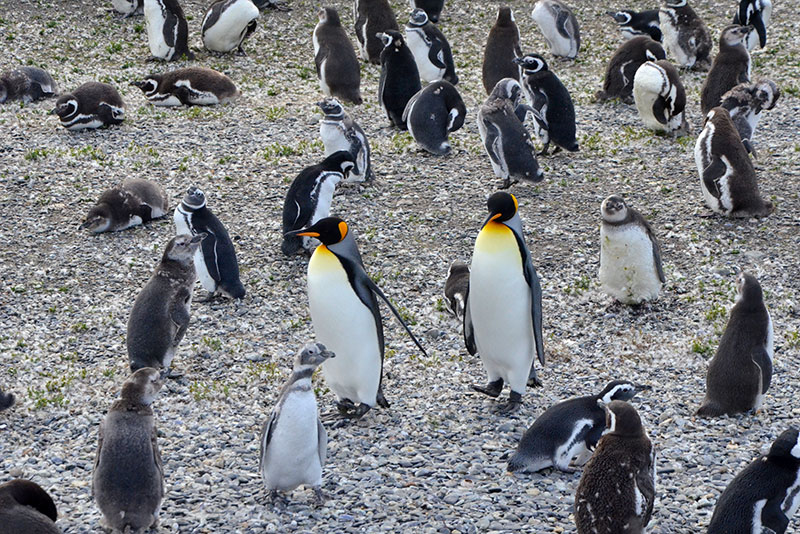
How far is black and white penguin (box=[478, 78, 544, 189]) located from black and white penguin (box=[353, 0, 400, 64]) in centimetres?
425

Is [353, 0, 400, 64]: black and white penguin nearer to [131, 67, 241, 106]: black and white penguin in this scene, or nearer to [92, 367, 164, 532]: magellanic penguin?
[131, 67, 241, 106]: black and white penguin

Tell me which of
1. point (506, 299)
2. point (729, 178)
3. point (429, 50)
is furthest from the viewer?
point (429, 50)

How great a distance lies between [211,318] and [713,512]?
13.8 ft

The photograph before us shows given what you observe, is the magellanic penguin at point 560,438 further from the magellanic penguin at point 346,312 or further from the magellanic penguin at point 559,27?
the magellanic penguin at point 559,27

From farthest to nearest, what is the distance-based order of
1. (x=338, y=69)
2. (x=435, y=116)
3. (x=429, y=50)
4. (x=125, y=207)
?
(x=429, y=50), (x=338, y=69), (x=435, y=116), (x=125, y=207)

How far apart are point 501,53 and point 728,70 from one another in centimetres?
269

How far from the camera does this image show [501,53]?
1295 cm

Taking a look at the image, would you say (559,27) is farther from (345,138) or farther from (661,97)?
(345,138)

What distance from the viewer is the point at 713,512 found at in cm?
529

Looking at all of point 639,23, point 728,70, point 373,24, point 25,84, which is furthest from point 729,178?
point 25,84

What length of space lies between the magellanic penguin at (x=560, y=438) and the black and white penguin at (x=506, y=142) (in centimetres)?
457

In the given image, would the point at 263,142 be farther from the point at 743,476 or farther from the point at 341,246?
Answer: the point at 743,476

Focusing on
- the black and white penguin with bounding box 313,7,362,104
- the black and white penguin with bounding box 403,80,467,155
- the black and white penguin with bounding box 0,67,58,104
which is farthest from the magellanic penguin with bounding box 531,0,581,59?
the black and white penguin with bounding box 0,67,58,104

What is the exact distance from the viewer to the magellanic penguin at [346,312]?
6363 mm
